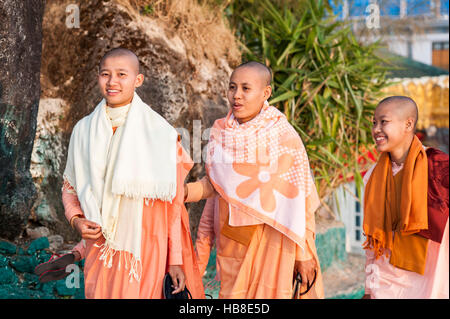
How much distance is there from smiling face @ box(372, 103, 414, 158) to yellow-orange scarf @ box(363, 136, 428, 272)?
0.22 feet

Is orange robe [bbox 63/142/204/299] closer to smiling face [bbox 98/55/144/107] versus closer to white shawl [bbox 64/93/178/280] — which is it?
white shawl [bbox 64/93/178/280]

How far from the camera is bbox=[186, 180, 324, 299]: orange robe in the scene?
2.95m

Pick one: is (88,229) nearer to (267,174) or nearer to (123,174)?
(123,174)

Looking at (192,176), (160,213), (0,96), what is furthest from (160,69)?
(160,213)

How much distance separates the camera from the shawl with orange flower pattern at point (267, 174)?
9.67ft

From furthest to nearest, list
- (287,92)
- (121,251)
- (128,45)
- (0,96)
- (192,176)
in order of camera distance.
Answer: (287,92) → (192,176) → (128,45) → (0,96) → (121,251)

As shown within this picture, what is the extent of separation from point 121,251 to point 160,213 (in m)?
0.29

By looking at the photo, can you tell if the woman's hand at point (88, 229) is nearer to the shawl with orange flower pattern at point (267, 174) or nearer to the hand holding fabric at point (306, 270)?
the shawl with orange flower pattern at point (267, 174)

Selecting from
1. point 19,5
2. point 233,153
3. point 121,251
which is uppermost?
point 19,5

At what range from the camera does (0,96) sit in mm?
3805

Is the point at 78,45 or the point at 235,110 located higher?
the point at 78,45

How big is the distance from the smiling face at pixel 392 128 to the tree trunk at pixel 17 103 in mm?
2770

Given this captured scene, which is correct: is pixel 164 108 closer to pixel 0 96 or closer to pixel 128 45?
pixel 128 45

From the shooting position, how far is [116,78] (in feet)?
8.98
